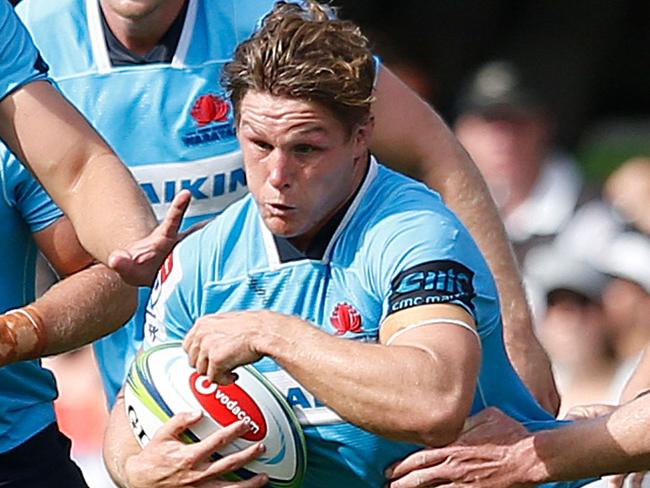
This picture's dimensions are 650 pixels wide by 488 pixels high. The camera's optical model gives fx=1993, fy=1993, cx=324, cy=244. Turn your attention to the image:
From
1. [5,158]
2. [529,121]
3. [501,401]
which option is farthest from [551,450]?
[529,121]

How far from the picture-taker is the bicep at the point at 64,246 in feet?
13.9

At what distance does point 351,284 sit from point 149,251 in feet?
1.32

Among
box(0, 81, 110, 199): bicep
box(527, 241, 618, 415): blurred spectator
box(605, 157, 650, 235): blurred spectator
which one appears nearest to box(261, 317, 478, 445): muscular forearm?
box(0, 81, 110, 199): bicep

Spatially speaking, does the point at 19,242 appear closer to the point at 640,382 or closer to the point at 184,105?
the point at 184,105

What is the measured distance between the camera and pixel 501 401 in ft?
13.4

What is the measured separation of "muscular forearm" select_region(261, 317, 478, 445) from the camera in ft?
12.1

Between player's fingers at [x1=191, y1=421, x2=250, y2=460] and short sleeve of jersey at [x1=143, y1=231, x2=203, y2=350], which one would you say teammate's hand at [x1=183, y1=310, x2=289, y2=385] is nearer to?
player's fingers at [x1=191, y1=421, x2=250, y2=460]

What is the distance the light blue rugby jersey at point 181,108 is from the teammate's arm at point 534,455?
1.17 meters

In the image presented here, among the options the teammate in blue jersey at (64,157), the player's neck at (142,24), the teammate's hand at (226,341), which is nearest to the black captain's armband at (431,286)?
the teammate's hand at (226,341)

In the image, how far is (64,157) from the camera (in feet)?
13.4

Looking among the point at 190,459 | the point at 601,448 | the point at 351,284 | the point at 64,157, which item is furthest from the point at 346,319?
the point at 64,157

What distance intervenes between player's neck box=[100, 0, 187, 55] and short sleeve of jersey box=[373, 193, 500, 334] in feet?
3.79

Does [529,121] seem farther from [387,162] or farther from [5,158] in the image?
[5,158]

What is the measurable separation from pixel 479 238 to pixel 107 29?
106 centimetres
